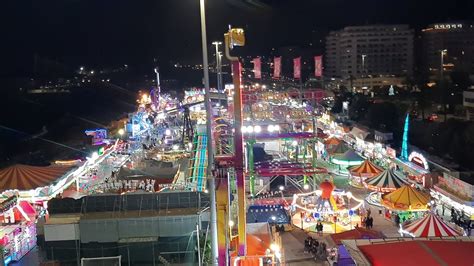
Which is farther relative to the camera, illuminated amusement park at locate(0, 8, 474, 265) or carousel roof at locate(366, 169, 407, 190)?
carousel roof at locate(366, 169, 407, 190)

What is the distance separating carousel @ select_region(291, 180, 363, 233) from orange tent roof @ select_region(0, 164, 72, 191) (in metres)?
11.6

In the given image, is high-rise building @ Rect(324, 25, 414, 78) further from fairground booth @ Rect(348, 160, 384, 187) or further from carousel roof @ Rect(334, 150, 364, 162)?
fairground booth @ Rect(348, 160, 384, 187)

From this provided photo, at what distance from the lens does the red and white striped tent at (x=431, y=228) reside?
1638 centimetres

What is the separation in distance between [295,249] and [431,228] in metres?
4.72

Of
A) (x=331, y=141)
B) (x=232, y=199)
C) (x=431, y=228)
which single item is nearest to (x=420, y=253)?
(x=431, y=228)

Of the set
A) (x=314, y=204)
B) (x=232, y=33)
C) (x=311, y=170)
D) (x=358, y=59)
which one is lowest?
(x=314, y=204)

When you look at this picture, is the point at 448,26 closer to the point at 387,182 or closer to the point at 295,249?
the point at 387,182

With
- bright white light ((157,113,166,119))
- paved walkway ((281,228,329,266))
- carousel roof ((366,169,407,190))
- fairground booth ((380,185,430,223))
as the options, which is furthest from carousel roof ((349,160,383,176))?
bright white light ((157,113,166,119))

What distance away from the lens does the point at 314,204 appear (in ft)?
69.3

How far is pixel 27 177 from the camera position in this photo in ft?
76.0

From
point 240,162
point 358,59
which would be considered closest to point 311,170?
point 240,162

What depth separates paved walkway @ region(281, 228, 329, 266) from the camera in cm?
1667

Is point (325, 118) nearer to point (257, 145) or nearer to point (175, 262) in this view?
point (257, 145)

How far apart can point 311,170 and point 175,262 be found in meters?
7.98
